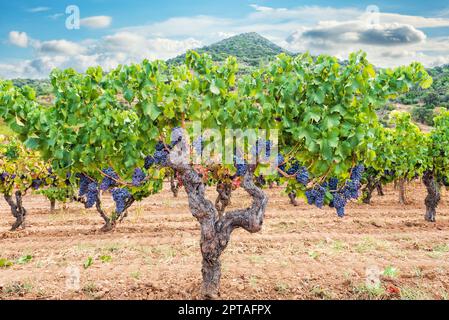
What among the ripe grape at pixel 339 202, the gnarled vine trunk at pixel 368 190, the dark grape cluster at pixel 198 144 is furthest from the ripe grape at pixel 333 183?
the gnarled vine trunk at pixel 368 190

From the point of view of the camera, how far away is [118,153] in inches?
265

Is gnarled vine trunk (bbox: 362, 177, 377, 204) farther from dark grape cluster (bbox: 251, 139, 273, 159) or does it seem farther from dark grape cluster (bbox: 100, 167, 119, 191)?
dark grape cluster (bbox: 100, 167, 119, 191)

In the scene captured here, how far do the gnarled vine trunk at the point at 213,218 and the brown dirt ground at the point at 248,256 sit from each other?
0.48 meters

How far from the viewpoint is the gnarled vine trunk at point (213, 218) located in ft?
22.6

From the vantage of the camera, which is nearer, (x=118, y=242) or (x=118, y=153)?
(x=118, y=153)

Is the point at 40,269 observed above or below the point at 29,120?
below

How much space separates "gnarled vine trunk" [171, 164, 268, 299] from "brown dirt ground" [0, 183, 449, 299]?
1.56 ft

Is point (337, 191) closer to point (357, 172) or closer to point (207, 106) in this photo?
point (357, 172)

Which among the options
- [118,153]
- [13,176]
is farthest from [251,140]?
[13,176]

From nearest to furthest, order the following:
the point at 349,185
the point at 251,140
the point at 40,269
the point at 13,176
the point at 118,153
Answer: the point at 251,140
the point at 118,153
the point at 349,185
the point at 40,269
the point at 13,176

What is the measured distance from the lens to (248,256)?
10.9 metres

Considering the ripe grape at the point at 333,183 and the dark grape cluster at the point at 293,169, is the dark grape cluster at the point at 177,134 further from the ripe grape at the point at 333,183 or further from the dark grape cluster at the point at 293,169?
the ripe grape at the point at 333,183
